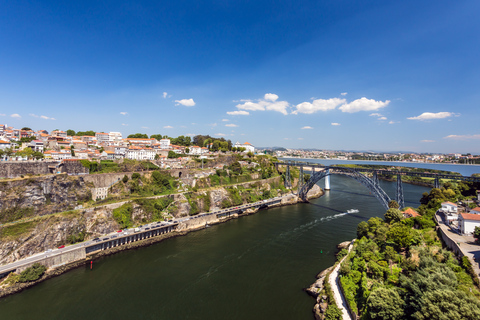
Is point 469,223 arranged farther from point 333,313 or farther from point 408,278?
point 333,313

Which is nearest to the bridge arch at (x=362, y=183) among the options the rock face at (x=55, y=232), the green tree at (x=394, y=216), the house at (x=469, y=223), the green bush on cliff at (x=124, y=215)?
the green tree at (x=394, y=216)

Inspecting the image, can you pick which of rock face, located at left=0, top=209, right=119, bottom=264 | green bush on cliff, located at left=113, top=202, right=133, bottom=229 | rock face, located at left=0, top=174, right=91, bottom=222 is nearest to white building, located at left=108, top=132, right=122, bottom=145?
rock face, located at left=0, top=174, right=91, bottom=222

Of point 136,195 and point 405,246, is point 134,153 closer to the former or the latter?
point 136,195

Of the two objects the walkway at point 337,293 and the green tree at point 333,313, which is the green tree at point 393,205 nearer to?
the walkway at point 337,293

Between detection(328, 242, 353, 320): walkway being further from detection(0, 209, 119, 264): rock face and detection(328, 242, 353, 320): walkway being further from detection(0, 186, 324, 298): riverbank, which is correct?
detection(0, 209, 119, 264): rock face

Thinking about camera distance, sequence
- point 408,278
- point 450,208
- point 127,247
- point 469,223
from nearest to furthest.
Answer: point 408,278
point 469,223
point 450,208
point 127,247

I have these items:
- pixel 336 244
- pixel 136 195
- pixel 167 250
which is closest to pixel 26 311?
pixel 167 250

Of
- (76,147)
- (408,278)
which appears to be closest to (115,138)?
(76,147)
